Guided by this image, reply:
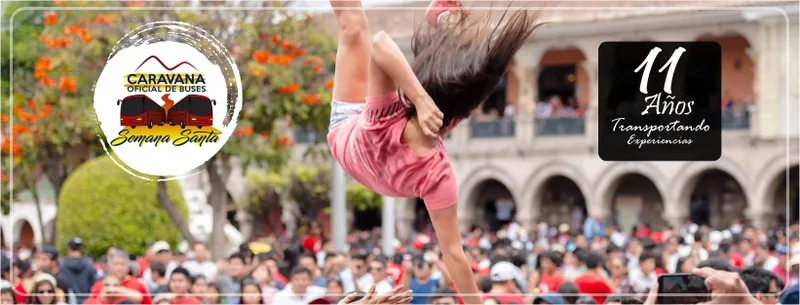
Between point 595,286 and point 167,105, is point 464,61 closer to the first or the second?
point 167,105

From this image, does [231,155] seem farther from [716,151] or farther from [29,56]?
[716,151]

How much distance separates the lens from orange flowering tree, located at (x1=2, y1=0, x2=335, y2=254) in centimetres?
633

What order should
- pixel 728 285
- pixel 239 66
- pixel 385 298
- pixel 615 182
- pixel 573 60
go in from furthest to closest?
pixel 615 182, pixel 573 60, pixel 239 66, pixel 728 285, pixel 385 298

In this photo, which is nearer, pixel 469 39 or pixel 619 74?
pixel 469 39

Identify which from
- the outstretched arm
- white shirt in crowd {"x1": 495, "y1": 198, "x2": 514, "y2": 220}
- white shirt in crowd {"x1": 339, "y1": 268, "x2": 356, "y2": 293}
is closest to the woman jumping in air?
the outstretched arm

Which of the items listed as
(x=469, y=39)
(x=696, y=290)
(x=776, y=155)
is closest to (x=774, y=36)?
(x=696, y=290)

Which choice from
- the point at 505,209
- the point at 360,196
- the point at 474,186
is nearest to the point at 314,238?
the point at 360,196

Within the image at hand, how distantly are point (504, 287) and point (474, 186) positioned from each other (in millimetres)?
9530

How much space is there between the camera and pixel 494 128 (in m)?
12.5

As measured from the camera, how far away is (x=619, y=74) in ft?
18.7

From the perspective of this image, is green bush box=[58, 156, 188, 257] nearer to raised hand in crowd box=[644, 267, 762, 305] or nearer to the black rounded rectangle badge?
the black rounded rectangle badge

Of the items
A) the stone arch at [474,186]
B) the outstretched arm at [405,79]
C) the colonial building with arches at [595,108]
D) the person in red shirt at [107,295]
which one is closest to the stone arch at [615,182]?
the colonial building with arches at [595,108]

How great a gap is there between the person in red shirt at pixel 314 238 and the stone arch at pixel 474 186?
1.88 meters

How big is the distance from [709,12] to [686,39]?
1.74 ft
